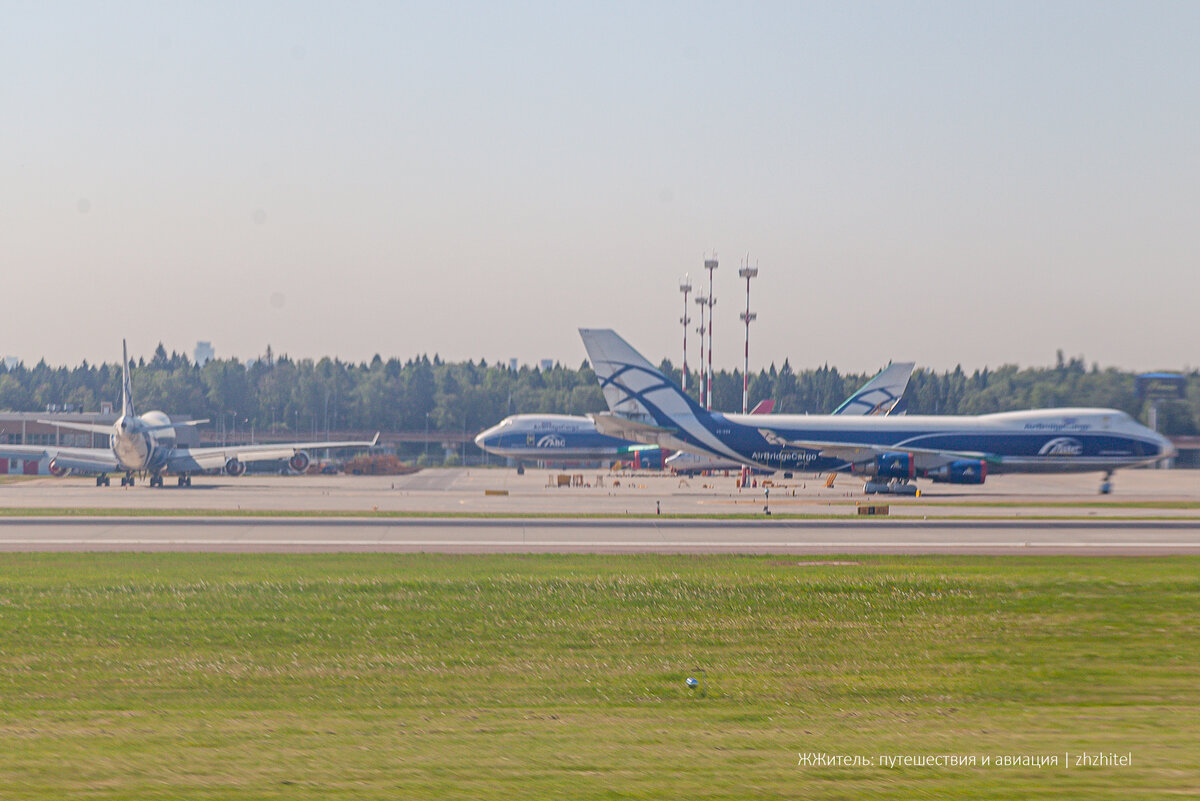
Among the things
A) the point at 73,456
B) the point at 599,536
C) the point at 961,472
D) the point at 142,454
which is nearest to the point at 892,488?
the point at 961,472

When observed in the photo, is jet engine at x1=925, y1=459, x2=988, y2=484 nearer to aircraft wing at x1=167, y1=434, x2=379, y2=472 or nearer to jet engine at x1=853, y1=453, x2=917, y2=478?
jet engine at x1=853, y1=453, x2=917, y2=478

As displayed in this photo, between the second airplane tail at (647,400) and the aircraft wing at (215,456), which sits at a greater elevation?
the second airplane tail at (647,400)

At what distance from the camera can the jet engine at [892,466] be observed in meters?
65.7

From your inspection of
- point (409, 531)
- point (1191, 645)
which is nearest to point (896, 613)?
point (1191, 645)

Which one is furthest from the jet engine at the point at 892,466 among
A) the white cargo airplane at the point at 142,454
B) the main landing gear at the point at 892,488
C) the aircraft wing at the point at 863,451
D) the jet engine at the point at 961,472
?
the white cargo airplane at the point at 142,454

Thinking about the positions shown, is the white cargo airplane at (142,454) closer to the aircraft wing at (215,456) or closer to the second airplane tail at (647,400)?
the aircraft wing at (215,456)

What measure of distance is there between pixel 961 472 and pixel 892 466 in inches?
157

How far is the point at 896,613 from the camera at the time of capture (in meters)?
21.5

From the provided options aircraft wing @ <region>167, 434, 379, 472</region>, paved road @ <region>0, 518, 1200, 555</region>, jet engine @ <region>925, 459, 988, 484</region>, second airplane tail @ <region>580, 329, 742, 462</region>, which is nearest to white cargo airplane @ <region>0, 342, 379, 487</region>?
aircraft wing @ <region>167, 434, 379, 472</region>

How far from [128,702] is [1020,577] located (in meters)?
19.4

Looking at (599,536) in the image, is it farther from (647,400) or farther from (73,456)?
(73,456)

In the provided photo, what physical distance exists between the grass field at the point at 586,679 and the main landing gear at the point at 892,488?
37.5 m

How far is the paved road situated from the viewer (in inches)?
1312

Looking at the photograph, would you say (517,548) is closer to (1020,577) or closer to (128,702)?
(1020,577)
